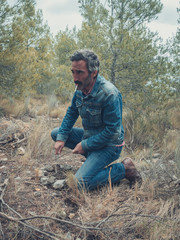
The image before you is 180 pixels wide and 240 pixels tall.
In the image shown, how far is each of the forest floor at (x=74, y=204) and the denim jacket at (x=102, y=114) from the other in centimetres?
50

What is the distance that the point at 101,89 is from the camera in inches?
91.0

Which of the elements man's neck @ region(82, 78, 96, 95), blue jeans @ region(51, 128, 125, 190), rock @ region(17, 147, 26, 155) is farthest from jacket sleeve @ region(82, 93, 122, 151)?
rock @ region(17, 147, 26, 155)

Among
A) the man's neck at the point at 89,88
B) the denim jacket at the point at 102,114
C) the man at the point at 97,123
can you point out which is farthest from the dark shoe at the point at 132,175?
the man's neck at the point at 89,88

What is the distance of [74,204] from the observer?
6.97ft

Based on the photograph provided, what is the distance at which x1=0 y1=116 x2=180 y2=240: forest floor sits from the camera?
162 cm

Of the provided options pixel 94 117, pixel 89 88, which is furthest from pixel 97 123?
pixel 89 88

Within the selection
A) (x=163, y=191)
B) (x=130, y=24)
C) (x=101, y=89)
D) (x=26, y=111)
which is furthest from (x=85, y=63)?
(x=26, y=111)

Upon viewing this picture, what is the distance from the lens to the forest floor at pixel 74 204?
5.31 feet

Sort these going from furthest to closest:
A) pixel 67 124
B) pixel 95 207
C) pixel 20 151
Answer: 1. pixel 20 151
2. pixel 67 124
3. pixel 95 207

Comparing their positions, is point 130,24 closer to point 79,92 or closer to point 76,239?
point 79,92

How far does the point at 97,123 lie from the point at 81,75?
0.59 metres

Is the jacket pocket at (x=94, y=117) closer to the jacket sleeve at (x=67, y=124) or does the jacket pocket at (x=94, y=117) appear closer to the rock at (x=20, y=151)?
the jacket sleeve at (x=67, y=124)

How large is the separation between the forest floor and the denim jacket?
1.63 feet

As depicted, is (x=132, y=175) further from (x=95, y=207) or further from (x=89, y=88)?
(x=89, y=88)
